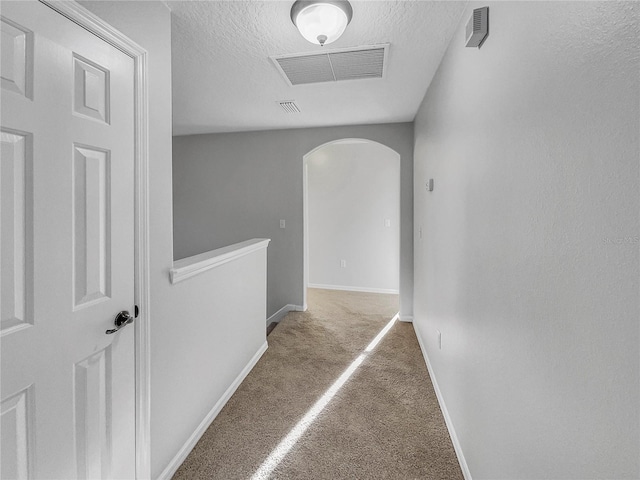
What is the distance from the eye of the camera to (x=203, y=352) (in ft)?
5.94

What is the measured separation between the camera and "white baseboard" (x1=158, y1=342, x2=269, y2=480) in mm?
1507

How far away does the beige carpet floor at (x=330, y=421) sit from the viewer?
158 cm

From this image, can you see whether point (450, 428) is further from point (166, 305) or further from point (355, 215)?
point (355, 215)

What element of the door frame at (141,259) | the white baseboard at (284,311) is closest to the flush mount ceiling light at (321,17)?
the door frame at (141,259)

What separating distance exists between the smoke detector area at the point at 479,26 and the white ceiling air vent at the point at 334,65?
2.42 feet

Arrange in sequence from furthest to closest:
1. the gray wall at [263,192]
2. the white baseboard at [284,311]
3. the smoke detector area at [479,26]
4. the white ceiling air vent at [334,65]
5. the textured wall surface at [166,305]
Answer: the white baseboard at [284,311] → the gray wall at [263,192] → the white ceiling air vent at [334,65] → the textured wall surface at [166,305] → the smoke detector area at [479,26]

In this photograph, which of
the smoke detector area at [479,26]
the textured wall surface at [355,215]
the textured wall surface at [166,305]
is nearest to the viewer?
the smoke detector area at [479,26]

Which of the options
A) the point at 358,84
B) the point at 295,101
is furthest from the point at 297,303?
the point at 358,84

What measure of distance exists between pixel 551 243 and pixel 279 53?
1.91 meters

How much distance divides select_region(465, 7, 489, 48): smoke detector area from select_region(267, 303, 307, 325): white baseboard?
3313 mm

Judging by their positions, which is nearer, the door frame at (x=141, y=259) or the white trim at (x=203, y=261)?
the door frame at (x=141, y=259)

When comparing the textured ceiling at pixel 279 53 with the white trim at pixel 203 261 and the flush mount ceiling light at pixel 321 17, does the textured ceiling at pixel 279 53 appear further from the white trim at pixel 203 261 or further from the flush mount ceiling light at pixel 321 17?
the white trim at pixel 203 261

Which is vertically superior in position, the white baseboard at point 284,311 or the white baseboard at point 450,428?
the white baseboard at point 284,311

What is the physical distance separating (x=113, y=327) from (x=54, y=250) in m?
0.38
